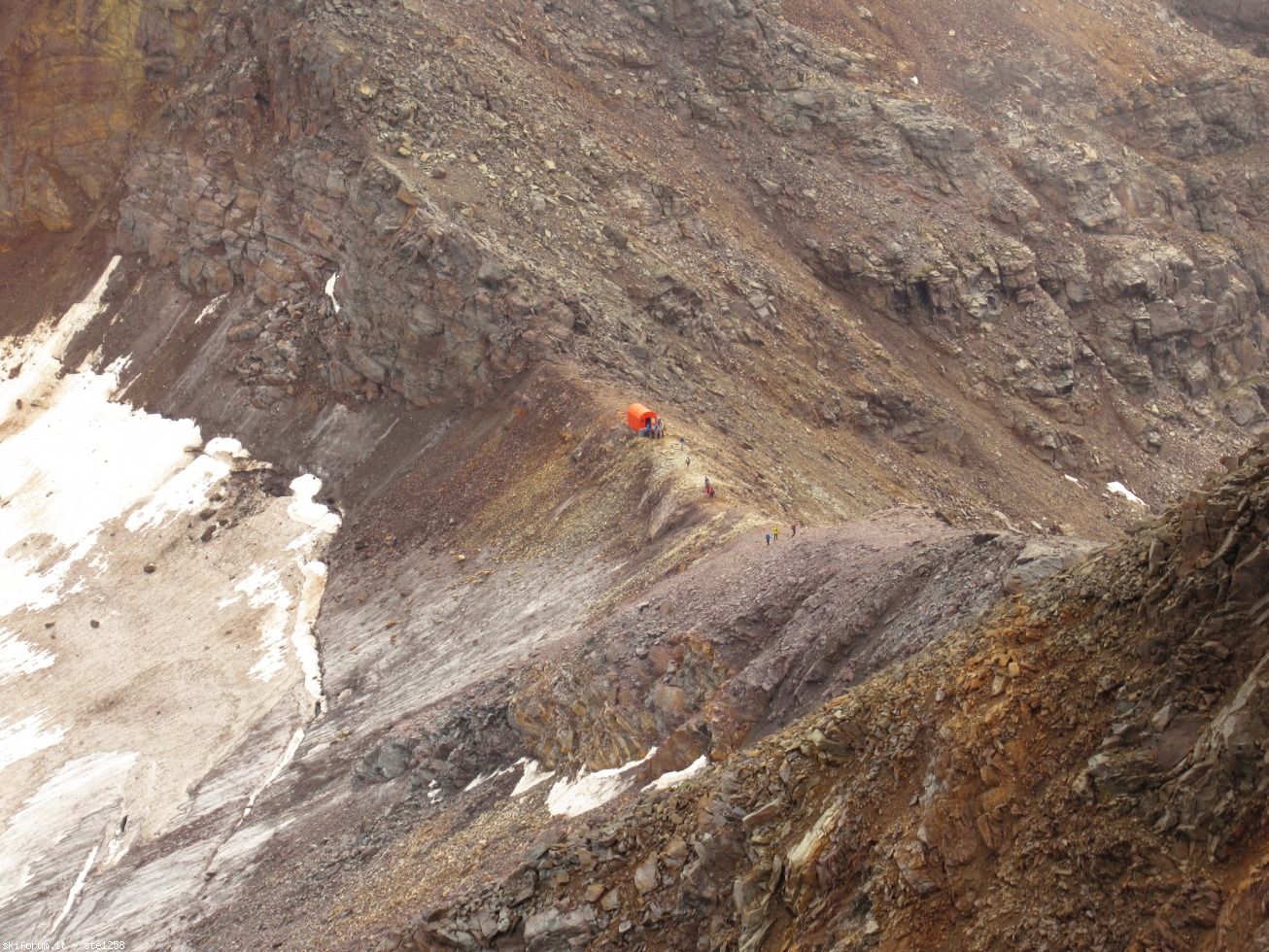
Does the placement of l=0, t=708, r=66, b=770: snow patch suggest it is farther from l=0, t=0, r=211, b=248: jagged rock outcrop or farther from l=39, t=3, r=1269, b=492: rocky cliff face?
l=0, t=0, r=211, b=248: jagged rock outcrop

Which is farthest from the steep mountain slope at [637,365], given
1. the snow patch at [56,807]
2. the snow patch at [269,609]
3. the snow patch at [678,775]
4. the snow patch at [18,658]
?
the snow patch at [269,609]

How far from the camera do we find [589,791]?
22125mm

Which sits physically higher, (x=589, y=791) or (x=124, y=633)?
(x=589, y=791)

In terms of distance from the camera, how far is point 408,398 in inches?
1927

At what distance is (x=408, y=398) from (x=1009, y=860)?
4068 centimetres

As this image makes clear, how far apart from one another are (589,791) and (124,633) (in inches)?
1199

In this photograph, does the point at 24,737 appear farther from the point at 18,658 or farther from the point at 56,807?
the point at 18,658

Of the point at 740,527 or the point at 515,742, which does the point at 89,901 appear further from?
the point at 740,527

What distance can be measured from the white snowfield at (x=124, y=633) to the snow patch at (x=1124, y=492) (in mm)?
37841

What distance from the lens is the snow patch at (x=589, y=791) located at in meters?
21.4

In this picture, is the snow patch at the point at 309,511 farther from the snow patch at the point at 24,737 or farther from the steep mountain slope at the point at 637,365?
the snow patch at the point at 24,737

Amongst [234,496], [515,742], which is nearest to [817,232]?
[234,496]

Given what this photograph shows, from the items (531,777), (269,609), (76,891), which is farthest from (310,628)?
(531,777)

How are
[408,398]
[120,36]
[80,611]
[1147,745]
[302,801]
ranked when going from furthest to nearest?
[120,36] → [408,398] → [80,611] → [302,801] → [1147,745]
